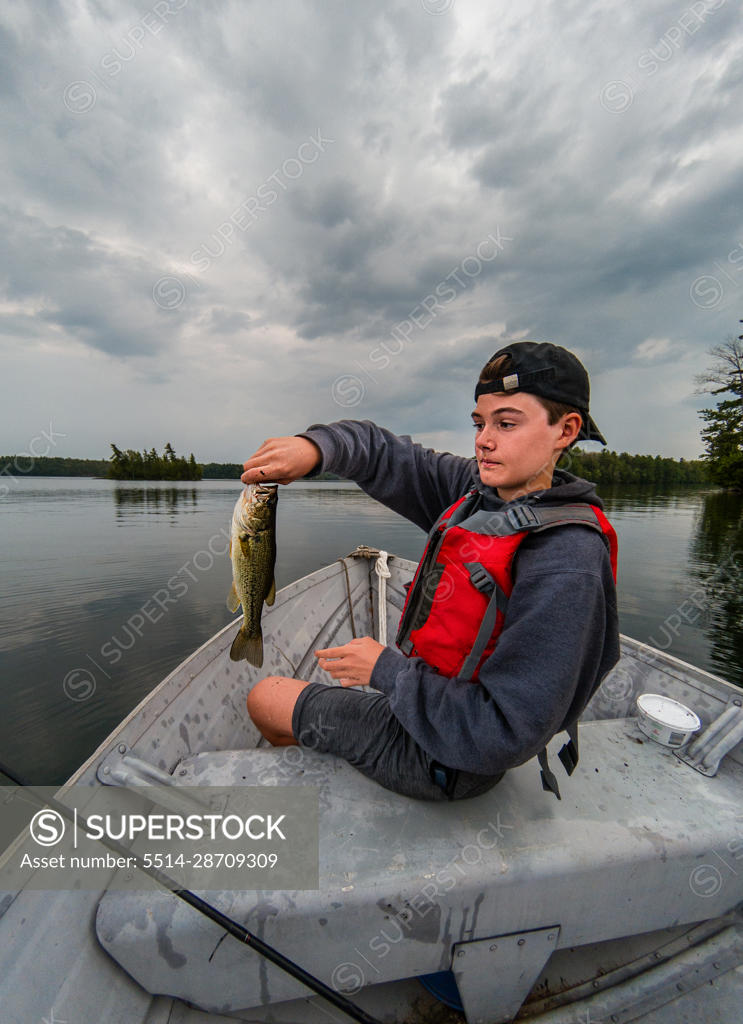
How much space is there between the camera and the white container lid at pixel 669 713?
2207mm

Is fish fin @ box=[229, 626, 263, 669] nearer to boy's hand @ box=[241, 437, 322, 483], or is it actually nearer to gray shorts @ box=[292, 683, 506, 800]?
gray shorts @ box=[292, 683, 506, 800]

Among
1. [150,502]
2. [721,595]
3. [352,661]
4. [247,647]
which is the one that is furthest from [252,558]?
[150,502]

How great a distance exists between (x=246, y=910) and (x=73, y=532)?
18315 mm

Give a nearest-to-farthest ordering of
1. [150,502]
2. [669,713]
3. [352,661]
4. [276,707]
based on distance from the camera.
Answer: [352,661] < [276,707] < [669,713] < [150,502]

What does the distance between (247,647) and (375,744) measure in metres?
1.11

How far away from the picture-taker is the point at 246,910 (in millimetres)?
1371

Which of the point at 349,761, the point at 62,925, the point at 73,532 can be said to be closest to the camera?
the point at 62,925

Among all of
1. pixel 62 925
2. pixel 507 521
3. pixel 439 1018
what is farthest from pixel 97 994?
pixel 507 521

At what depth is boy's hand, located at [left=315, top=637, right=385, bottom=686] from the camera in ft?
5.43

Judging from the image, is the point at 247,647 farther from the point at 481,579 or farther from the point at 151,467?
the point at 151,467

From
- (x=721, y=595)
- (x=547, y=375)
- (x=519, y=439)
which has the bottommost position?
(x=721, y=595)

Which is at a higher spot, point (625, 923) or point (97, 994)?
point (97, 994)

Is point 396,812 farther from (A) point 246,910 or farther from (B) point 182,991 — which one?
(B) point 182,991

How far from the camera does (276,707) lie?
214 centimetres
